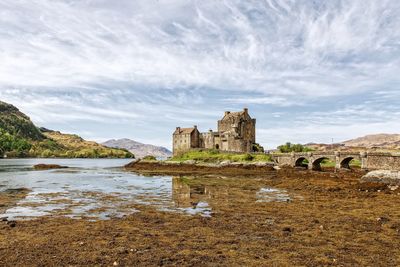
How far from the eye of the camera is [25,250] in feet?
37.7

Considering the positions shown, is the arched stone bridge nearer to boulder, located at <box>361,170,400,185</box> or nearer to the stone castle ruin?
the stone castle ruin

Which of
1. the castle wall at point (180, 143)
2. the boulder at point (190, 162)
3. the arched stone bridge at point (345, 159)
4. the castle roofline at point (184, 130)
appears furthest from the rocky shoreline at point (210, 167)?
the castle roofline at point (184, 130)

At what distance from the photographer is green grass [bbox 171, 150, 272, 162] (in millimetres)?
74994

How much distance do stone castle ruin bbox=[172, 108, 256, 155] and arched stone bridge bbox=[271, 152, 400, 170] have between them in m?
12.7

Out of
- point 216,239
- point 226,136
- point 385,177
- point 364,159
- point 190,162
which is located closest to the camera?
point 216,239

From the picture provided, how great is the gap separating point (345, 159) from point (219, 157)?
91.7 feet

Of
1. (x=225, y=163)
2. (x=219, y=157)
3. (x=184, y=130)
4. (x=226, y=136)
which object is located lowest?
(x=225, y=163)

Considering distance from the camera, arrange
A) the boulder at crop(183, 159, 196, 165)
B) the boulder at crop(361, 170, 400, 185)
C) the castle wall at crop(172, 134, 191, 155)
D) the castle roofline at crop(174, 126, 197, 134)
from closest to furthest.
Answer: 1. the boulder at crop(361, 170, 400, 185)
2. the boulder at crop(183, 159, 196, 165)
3. the castle wall at crop(172, 134, 191, 155)
4. the castle roofline at crop(174, 126, 197, 134)

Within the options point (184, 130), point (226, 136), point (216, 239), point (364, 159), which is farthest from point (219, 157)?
point (216, 239)

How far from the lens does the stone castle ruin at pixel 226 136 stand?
9094 centimetres

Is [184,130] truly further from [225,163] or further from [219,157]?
[225,163]

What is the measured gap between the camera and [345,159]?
6769cm

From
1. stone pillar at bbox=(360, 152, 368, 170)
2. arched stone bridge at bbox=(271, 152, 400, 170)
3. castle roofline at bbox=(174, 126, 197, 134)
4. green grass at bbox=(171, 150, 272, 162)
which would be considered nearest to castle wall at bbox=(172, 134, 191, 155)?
castle roofline at bbox=(174, 126, 197, 134)

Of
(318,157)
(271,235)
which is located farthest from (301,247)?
(318,157)
